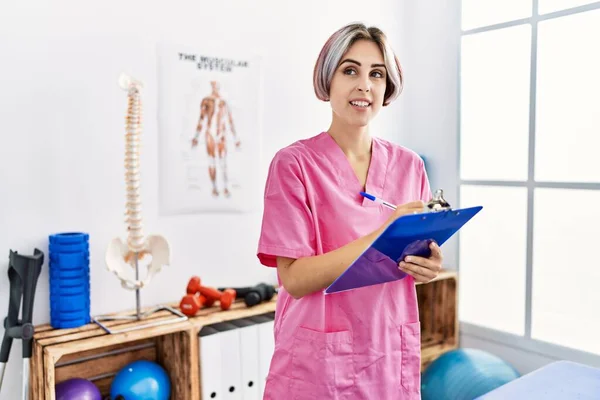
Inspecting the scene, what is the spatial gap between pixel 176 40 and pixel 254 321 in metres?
1.22

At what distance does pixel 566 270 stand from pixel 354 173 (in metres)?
1.86

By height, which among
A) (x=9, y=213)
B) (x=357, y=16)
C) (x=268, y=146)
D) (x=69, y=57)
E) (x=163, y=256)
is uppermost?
(x=357, y=16)

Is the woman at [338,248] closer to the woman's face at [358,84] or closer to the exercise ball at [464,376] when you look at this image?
the woman's face at [358,84]

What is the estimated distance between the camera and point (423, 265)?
1.20 m

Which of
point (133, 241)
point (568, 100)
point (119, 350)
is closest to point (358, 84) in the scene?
point (133, 241)

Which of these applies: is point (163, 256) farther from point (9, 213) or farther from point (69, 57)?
point (69, 57)

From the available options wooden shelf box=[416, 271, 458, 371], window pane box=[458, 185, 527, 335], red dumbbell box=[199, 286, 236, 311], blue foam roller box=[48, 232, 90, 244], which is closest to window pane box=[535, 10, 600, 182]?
window pane box=[458, 185, 527, 335]

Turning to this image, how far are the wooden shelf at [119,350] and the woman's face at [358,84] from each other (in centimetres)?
114

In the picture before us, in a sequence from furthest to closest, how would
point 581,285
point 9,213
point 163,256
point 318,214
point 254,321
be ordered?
point 581,285 → point 254,321 → point 163,256 → point 9,213 → point 318,214

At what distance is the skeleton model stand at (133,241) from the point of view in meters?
2.03

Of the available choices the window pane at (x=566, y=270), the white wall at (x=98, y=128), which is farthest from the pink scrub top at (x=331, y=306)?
the window pane at (x=566, y=270)

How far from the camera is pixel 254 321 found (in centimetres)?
234

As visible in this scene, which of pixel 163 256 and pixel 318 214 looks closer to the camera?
pixel 318 214

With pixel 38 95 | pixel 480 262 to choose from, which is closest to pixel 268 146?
pixel 38 95
